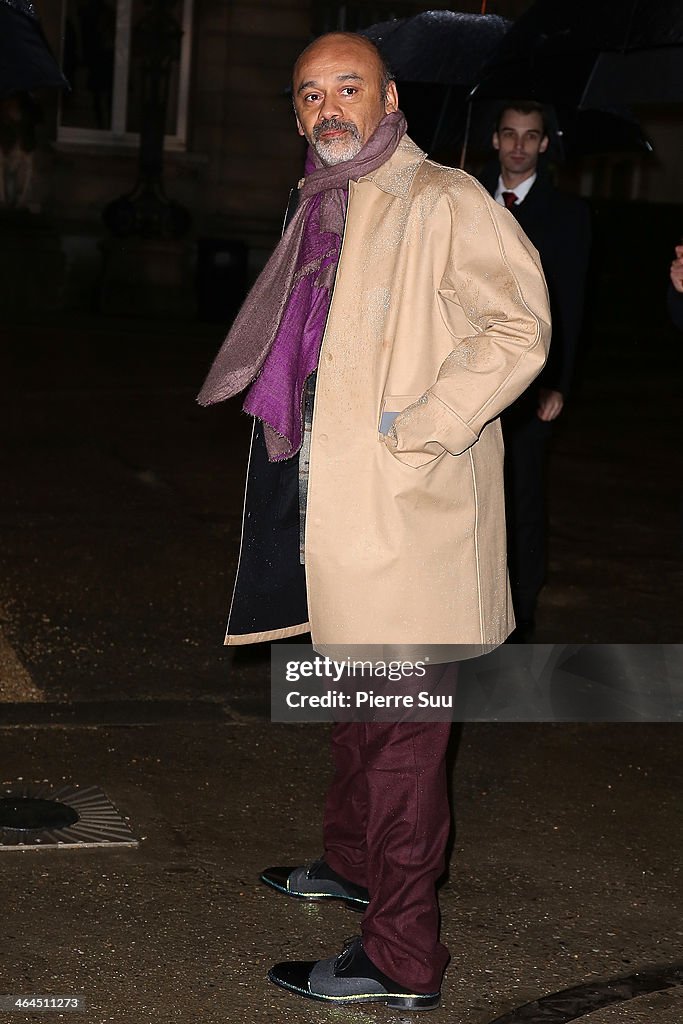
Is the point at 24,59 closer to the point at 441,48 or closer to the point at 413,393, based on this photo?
the point at 441,48

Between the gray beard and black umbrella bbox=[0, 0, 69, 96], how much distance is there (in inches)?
94.6

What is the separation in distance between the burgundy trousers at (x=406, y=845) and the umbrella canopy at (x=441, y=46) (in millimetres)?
4004

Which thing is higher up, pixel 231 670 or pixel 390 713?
pixel 390 713

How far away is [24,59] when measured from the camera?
554 centimetres

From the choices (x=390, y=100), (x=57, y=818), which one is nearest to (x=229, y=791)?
(x=57, y=818)

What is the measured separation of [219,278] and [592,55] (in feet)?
45.6

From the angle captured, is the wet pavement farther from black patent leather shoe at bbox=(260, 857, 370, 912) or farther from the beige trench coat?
the beige trench coat

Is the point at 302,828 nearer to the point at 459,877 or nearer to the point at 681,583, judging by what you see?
the point at 459,877

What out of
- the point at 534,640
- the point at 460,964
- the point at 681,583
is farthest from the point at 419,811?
the point at 681,583

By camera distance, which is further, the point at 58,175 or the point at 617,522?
the point at 58,175

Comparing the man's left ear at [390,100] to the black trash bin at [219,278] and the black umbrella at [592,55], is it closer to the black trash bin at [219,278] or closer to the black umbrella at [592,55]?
the black umbrella at [592,55]

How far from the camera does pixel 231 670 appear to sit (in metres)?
5.99

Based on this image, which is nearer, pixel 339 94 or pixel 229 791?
pixel 339 94

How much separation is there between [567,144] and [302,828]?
12.8ft
